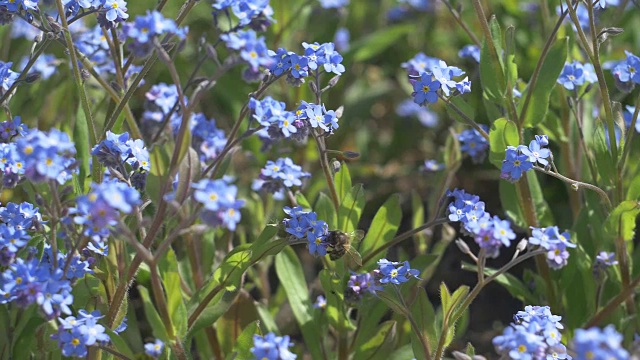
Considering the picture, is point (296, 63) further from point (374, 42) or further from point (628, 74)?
point (374, 42)

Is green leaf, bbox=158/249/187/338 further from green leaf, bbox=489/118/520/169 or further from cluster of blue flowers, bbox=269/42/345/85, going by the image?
green leaf, bbox=489/118/520/169

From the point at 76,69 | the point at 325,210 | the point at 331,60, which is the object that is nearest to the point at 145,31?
the point at 76,69

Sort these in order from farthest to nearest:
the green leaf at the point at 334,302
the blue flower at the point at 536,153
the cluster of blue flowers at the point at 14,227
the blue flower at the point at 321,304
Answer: the blue flower at the point at 321,304 → the green leaf at the point at 334,302 → the blue flower at the point at 536,153 → the cluster of blue flowers at the point at 14,227

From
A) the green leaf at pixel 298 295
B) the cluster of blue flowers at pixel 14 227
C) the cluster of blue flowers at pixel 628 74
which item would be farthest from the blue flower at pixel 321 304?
the cluster of blue flowers at pixel 628 74

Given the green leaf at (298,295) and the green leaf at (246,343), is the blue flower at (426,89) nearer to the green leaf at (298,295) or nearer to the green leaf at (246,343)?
the green leaf at (298,295)

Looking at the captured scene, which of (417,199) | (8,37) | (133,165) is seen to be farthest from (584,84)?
(8,37)

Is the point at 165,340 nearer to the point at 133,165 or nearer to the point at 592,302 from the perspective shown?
the point at 133,165
